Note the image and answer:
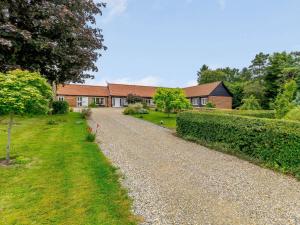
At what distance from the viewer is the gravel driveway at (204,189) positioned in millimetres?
4621

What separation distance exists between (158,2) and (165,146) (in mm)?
9776

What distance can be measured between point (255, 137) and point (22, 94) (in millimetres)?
7861

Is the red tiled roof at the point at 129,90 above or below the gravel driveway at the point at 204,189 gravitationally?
above

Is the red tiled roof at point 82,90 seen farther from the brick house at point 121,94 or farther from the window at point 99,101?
the window at point 99,101

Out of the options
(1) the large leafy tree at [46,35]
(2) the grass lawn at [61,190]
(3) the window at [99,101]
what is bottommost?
(2) the grass lawn at [61,190]

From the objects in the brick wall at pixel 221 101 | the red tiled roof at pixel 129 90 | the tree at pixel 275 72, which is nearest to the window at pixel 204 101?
the brick wall at pixel 221 101

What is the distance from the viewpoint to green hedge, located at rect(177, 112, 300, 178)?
749cm

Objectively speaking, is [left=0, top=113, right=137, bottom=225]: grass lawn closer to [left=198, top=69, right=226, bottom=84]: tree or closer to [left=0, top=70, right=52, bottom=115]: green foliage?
[left=0, top=70, right=52, bottom=115]: green foliage

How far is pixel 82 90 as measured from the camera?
48812 mm

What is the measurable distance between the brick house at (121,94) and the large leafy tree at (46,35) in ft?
91.9

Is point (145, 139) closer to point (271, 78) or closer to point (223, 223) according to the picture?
point (223, 223)

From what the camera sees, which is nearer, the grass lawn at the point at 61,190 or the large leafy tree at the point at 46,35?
the grass lawn at the point at 61,190

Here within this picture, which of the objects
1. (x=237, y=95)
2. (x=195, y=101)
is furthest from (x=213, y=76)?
(x=195, y=101)

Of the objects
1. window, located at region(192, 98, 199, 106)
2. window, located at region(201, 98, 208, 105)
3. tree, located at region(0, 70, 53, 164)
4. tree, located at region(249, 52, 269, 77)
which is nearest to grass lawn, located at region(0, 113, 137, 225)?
tree, located at region(0, 70, 53, 164)
